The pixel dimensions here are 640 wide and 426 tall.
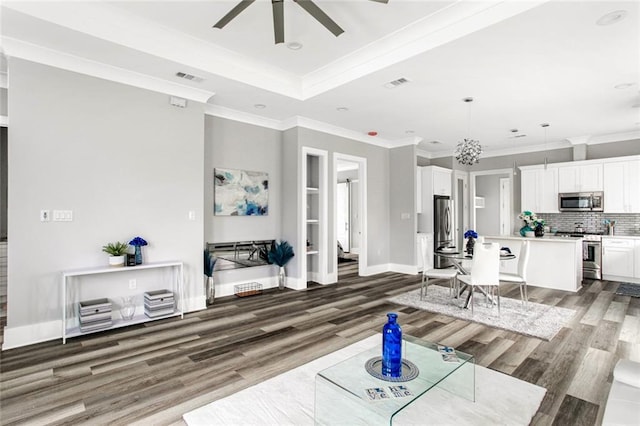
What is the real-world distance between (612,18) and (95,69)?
16.4ft

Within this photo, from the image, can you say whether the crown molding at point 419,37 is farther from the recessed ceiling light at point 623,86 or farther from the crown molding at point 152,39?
the recessed ceiling light at point 623,86

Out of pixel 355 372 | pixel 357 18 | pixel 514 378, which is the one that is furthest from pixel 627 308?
pixel 357 18

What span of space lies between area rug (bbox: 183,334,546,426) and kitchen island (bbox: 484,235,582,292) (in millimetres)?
3923

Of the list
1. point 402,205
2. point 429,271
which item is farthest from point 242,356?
point 402,205

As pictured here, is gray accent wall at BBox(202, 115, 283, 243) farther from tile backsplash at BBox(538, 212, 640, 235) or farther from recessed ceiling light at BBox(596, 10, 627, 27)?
tile backsplash at BBox(538, 212, 640, 235)

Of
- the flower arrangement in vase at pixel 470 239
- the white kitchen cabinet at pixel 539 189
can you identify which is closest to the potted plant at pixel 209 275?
the flower arrangement in vase at pixel 470 239

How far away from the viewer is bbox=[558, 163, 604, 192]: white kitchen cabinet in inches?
268

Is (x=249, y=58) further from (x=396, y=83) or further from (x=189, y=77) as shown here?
(x=396, y=83)

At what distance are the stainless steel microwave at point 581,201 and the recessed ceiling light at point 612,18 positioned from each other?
5094 mm

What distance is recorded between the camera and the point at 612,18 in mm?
2838

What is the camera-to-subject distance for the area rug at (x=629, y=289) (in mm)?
5434

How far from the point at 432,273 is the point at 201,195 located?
348 centimetres

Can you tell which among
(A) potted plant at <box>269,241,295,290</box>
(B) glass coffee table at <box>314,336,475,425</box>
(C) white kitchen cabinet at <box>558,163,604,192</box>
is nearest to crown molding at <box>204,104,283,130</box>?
(A) potted plant at <box>269,241,295,290</box>

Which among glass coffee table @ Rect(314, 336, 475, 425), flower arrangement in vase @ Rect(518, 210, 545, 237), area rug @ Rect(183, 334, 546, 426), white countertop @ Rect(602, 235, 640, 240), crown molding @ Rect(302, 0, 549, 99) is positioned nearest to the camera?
glass coffee table @ Rect(314, 336, 475, 425)
